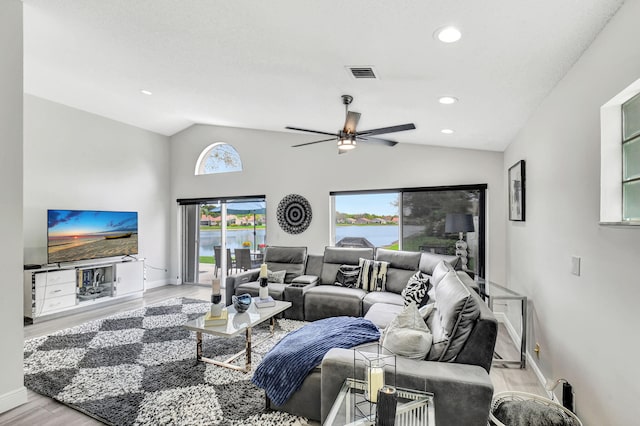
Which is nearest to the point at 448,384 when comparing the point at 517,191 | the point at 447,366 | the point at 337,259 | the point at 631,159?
the point at 447,366

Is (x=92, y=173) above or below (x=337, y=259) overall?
above

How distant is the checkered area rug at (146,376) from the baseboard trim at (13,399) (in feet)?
0.52

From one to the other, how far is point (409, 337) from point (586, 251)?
45.9 inches

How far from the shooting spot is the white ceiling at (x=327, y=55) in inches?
66.6

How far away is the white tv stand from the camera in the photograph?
4.41m

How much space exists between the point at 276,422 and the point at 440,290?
1.51 m

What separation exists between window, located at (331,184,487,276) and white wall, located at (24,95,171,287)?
150 inches

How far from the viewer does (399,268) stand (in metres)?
4.39

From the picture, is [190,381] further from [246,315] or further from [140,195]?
[140,195]

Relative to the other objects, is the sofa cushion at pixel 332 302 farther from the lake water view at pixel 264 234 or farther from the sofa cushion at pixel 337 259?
the lake water view at pixel 264 234

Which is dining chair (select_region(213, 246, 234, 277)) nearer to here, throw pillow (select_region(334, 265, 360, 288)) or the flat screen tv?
the flat screen tv

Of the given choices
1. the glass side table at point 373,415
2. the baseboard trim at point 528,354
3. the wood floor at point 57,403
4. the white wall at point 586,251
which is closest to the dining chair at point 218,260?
the wood floor at point 57,403

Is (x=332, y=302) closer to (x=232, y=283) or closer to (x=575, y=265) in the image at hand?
(x=232, y=283)

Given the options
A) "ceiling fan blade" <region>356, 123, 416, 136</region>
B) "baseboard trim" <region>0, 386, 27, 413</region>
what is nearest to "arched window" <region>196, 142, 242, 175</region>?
"ceiling fan blade" <region>356, 123, 416, 136</region>
